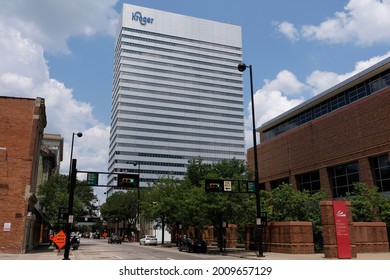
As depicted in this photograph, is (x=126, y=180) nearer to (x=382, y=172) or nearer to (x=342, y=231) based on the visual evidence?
(x=342, y=231)

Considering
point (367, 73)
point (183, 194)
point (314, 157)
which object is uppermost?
point (367, 73)

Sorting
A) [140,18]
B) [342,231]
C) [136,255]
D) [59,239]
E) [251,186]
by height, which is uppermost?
[140,18]

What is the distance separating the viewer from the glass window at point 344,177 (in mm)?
42688

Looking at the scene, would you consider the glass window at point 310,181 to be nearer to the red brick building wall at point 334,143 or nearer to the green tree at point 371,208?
the red brick building wall at point 334,143

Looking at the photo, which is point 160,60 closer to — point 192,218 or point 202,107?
point 202,107

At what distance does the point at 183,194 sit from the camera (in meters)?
42.8

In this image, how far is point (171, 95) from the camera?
170375mm

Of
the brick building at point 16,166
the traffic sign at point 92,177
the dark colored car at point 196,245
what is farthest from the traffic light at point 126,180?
the dark colored car at point 196,245

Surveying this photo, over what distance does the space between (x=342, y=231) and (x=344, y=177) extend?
22.9 meters

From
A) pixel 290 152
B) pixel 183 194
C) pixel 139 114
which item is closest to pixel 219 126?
pixel 139 114

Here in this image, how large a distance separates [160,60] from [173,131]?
1379 inches

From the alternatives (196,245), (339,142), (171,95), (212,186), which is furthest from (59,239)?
(171,95)

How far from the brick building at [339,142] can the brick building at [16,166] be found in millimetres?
33508

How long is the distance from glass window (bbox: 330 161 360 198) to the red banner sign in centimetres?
2049
